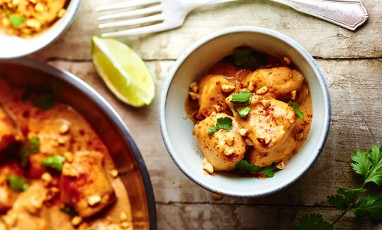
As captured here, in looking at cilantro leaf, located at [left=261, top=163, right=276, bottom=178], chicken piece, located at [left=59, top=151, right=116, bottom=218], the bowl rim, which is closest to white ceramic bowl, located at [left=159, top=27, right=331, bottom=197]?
cilantro leaf, located at [left=261, top=163, right=276, bottom=178]

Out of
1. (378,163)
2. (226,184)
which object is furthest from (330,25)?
(226,184)

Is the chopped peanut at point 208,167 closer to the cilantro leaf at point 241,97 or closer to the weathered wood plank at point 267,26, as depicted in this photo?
the cilantro leaf at point 241,97

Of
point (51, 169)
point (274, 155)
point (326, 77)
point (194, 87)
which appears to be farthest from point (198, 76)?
point (51, 169)

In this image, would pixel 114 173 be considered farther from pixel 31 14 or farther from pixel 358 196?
pixel 358 196

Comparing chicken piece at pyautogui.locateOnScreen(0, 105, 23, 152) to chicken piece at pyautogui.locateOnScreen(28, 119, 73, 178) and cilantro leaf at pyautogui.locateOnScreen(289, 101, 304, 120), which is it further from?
cilantro leaf at pyautogui.locateOnScreen(289, 101, 304, 120)

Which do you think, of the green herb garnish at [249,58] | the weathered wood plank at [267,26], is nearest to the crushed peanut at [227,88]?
the green herb garnish at [249,58]

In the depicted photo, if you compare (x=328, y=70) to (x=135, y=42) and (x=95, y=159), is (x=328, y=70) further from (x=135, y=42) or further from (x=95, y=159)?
(x=95, y=159)

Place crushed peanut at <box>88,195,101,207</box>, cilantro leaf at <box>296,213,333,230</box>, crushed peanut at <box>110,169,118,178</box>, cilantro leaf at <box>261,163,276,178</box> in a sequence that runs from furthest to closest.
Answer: crushed peanut at <box>110,169,118,178</box>
crushed peanut at <box>88,195,101,207</box>
cilantro leaf at <box>296,213,333,230</box>
cilantro leaf at <box>261,163,276,178</box>
